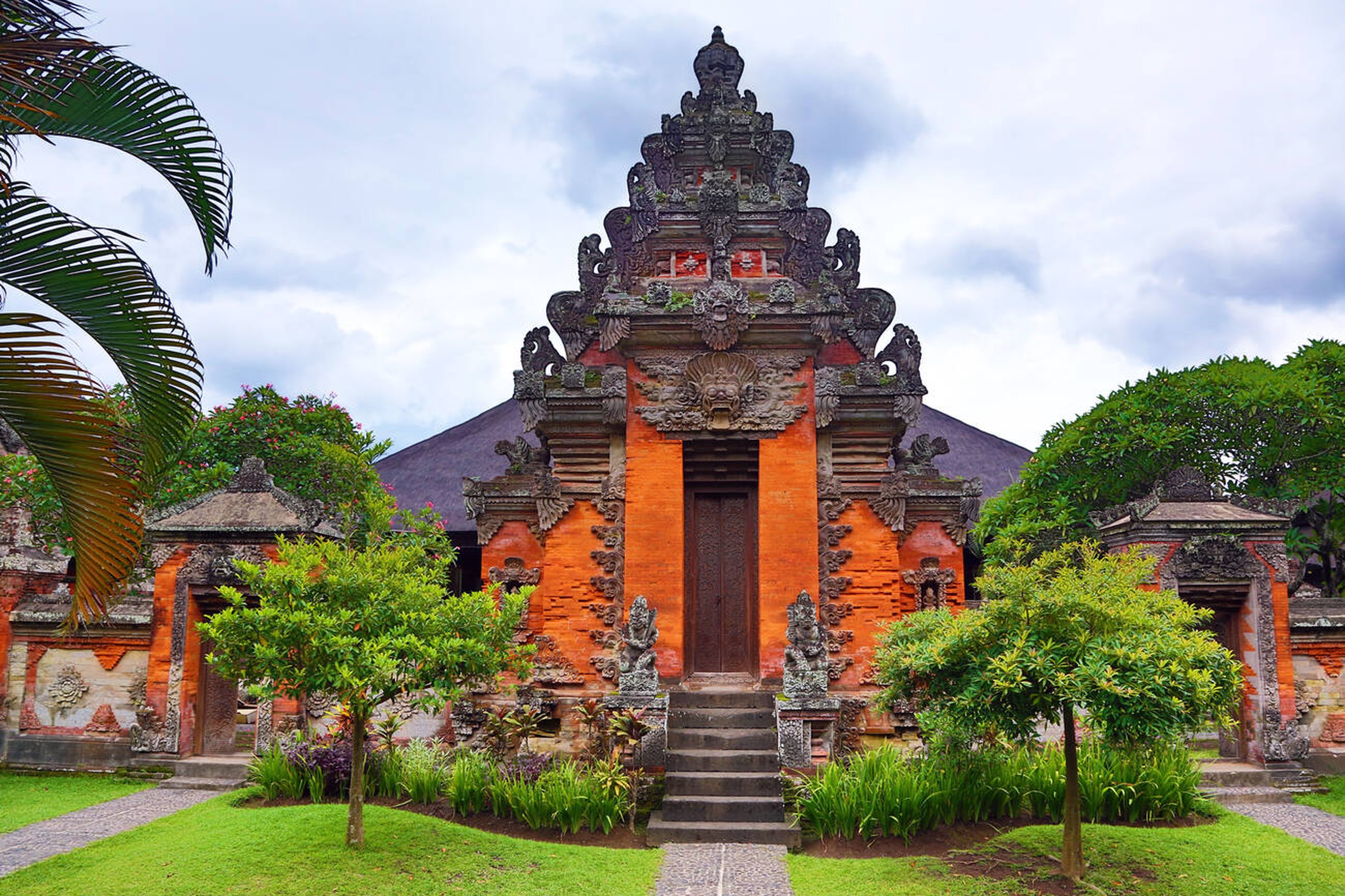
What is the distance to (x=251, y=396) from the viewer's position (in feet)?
53.8

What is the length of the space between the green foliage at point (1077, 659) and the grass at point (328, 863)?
2.70 m

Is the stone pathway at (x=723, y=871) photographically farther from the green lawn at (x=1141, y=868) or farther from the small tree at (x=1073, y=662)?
the small tree at (x=1073, y=662)

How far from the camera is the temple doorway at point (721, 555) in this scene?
36.4 ft

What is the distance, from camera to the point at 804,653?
977cm

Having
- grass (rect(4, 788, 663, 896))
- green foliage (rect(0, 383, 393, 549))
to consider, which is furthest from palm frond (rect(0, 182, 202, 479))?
green foliage (rect(0, 383, 393, 549))

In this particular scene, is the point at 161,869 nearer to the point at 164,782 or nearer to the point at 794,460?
the point at 164,782

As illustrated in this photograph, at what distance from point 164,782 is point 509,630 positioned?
5.53m

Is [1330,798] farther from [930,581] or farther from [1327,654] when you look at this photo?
[930,581]

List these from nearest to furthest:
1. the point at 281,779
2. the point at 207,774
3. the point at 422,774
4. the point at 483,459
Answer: the point at 422,774 < the point at 281,779 < the point at 207,774 < the point at 483,459

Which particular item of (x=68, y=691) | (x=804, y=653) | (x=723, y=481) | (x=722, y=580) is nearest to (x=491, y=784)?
(x=804, y=653)

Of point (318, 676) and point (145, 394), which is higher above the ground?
point (145, 394)

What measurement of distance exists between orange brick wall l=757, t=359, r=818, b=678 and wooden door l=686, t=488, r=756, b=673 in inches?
10.3

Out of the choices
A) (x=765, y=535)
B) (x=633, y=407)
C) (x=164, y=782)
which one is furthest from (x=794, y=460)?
(x=164, y=782)

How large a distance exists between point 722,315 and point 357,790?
611 centimetres
